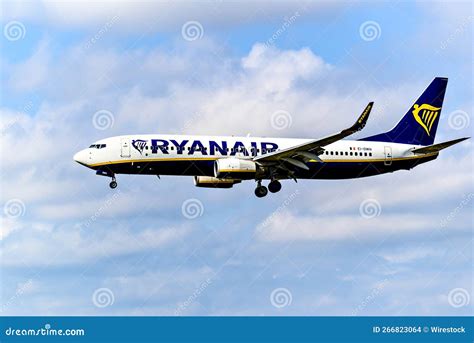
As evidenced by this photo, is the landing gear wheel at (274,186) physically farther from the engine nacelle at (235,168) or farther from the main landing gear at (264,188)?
the engine nacelle at (235,168)

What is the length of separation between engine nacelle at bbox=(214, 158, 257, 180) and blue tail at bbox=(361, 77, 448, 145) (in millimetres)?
12758

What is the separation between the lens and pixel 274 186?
247 ft

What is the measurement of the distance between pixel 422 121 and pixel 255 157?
58.7ft

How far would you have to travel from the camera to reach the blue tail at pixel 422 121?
268 feet

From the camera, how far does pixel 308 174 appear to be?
2987 inches

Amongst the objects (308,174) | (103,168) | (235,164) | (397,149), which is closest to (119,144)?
(103,168)

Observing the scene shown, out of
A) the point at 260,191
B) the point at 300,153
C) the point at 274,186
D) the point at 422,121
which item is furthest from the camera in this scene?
the point at 422,121

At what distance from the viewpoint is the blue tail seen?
81812mm

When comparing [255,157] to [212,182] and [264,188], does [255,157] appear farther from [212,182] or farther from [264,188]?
[212,182]

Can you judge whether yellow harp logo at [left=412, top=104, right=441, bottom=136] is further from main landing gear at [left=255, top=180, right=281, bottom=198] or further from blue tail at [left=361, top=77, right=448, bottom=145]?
main landing gear at [left=255, top=180, right=281, bottom=198]

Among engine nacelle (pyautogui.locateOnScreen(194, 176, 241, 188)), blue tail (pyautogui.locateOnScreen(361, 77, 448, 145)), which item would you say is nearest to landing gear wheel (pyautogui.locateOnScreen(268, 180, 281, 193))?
engine nacelle (pyautogui.locateOnScreen(194, 176, 241, 188))

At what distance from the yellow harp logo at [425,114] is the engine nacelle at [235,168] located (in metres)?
19.0

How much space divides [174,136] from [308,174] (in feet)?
36.5

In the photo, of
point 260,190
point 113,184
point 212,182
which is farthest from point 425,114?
point 113,184
